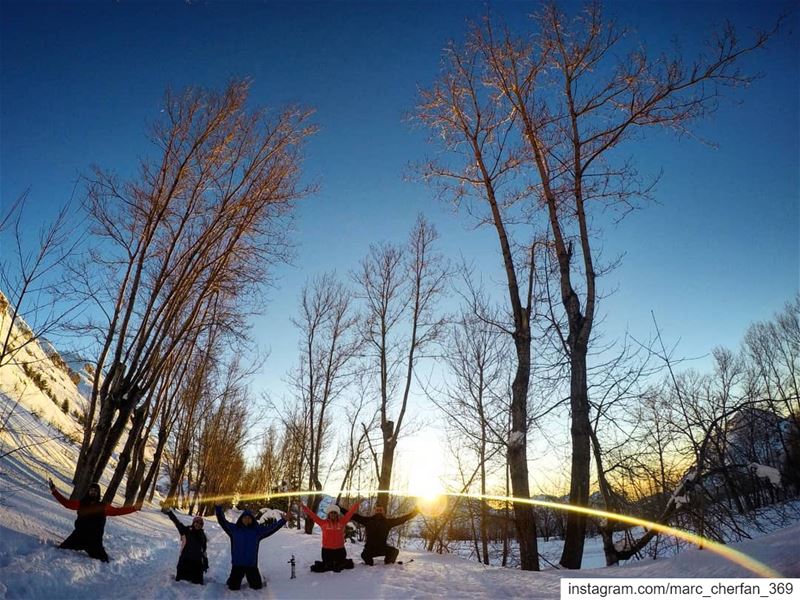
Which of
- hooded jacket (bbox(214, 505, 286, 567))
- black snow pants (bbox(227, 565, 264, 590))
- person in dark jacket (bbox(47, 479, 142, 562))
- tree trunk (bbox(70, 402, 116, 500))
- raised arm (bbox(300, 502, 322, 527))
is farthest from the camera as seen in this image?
tree trunk (bbox(70, 402, 116, 500))

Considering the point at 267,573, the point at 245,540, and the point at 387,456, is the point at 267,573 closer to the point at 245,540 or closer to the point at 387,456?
the point at 245,540

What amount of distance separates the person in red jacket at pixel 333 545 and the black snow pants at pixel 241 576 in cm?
107

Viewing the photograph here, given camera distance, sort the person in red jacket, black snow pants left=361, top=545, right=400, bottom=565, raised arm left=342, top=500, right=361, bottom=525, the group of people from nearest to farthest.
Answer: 1. the group of people
2. the person in red jacket
3. black snow pants left=361, top=545, right=400, bottom=565
4. raised arm left=342, top=500, right=361, bottom=525

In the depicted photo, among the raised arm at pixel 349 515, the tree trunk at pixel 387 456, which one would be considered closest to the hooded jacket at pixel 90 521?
the raised arm at pixel 349 515

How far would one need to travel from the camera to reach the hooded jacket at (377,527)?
7.77 meters

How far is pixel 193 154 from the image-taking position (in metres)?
10.3

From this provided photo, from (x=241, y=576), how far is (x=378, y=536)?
2.50 meters

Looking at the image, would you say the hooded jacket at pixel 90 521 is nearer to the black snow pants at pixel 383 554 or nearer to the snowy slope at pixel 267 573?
the snowy slope at pixel 267 573

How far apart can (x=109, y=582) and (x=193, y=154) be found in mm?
8878

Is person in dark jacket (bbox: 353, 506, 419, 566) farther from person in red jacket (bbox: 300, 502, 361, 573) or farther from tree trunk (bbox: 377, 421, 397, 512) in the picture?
tree trunk (bbox: 377, 421, 397, 512)

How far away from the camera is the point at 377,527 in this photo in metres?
7.95

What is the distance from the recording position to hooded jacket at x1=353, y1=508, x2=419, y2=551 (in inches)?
306

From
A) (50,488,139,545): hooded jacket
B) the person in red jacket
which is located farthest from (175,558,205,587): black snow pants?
the person in red jacket

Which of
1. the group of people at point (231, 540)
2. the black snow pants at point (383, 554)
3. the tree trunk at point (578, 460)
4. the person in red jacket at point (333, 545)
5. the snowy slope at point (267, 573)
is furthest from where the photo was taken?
the black snow pants at point (383, 554)
